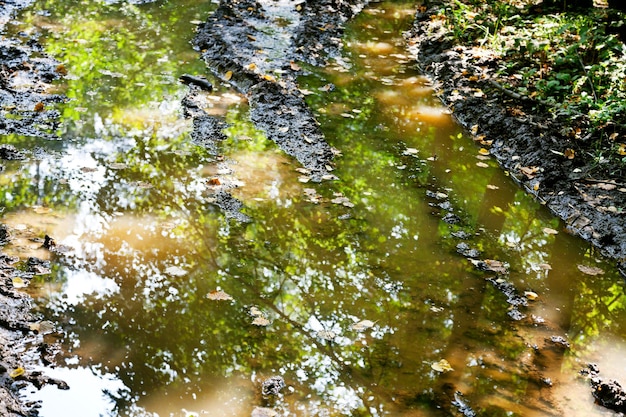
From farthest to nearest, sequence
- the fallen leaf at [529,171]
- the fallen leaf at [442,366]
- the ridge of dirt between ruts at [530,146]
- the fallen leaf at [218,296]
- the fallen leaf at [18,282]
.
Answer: the fallen leaf at [529,171] → the ridge of dirt between ruts at [530,146] → the fallen leaf at [218,296] → the fallen leaf at [18,282] → the fallen leaf at [442,366]

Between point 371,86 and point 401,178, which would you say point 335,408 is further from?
point 371,86

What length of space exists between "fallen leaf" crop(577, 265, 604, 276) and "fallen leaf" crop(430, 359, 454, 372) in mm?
1789

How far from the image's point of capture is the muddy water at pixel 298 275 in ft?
11.5

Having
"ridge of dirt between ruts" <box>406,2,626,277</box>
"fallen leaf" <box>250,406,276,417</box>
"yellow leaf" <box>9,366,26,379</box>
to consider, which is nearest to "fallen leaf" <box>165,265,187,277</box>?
"yellow leaf" <box>9,366,26,379</box>

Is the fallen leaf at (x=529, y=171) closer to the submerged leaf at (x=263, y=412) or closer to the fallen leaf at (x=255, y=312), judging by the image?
the fallen leaf at (x=255, y=312)

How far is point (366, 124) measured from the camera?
6672 millimetres

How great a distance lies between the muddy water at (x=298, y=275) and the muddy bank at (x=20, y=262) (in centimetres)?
9

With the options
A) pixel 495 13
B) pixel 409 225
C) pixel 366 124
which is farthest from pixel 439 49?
pixel 409 225

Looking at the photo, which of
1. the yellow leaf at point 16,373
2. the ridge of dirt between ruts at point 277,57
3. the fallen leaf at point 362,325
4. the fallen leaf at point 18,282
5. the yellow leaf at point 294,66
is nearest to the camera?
the yellow leaf at point 16,373

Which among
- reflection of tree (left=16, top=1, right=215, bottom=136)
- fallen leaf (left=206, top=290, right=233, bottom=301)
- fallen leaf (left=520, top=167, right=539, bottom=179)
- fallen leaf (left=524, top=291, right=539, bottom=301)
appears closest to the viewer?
fallen leaf (left=206, top=290, right=233, bottom=301)

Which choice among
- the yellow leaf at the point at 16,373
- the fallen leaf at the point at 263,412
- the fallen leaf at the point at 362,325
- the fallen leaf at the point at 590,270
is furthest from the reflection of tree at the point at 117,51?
the fallen leaf at the point at 590,270

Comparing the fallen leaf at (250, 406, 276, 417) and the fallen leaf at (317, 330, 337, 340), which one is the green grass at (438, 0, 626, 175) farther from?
the fallen leaf at (250, 406, 276, 417)

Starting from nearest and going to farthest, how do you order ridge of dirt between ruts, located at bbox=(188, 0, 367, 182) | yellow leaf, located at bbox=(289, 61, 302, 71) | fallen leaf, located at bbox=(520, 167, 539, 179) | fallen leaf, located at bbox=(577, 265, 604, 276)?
fallen leaf, located at bbox=(577, 265, 604, 276) < fallen leaf, located at bbox=(520, 167, 539, 179) < ridge of dirt between ruts, located at bbox=(188, 0, 367, 182) < yellow leaf, located at bbox=(289, 61, 302, 71)

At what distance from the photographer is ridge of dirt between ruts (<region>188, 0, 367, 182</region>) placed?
613cm
